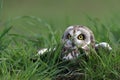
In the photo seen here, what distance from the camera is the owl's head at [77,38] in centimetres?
668

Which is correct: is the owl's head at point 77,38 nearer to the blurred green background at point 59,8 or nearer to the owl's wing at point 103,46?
the owl's wing at point 103,46

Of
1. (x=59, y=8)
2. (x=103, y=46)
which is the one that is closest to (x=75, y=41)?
(x=103, y=46)

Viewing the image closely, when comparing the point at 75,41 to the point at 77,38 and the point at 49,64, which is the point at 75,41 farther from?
the point at 49,64

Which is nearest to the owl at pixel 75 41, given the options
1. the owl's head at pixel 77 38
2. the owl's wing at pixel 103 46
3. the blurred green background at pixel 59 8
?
the owl's head at pixel 77 38

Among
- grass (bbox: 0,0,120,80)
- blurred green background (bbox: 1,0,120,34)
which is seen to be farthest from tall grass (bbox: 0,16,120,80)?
blurred green background (bbox: 1,0,120,34)

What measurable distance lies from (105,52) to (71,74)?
15.3 inches

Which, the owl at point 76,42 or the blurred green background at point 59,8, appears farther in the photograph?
the blurred green background at point 59,8

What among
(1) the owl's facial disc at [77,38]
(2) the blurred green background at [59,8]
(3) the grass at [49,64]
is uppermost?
(2) the blurred green background at [59,8]

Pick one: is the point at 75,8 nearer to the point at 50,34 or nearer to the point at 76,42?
the point at 50,34

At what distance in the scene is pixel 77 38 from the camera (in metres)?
6.70

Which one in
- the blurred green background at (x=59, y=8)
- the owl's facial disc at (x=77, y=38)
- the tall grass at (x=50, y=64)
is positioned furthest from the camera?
the blurred green background at (x=59, y=8)

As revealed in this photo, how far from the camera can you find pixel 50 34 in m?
7.93

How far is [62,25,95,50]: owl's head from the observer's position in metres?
6.68

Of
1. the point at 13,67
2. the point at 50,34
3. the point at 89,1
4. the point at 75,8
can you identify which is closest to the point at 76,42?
the point at 13,67
